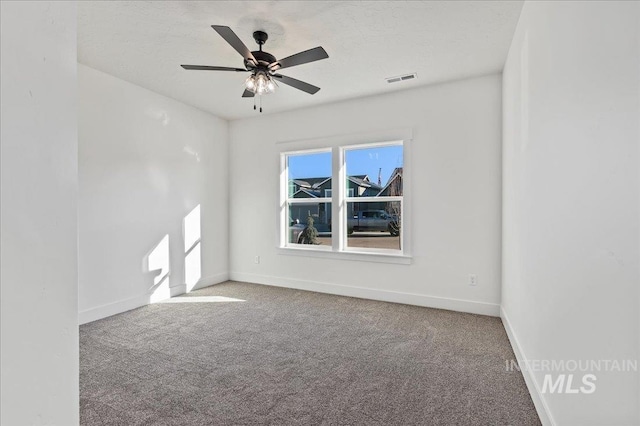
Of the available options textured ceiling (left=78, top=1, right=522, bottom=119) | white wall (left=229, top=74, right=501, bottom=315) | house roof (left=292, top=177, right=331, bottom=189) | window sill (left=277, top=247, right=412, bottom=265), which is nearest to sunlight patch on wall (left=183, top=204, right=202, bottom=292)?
window sill (left=277, top=247, right=412, bottom=265)

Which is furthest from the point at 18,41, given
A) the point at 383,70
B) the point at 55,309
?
the point at 383,70

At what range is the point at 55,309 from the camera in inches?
25.5

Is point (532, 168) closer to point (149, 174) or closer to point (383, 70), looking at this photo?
point (383, 70)

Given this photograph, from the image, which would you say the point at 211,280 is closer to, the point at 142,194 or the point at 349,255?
the point at 142,194

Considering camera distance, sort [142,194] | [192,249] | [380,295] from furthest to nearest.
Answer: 1. [192,249]
2. [380,295]
3. [142,194]

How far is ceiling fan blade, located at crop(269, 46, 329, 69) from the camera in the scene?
2381mm

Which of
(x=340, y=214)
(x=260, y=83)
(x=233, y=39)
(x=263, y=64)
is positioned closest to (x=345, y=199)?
(x=340, y=214)

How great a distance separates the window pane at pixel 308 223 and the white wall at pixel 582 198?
9.26 feet

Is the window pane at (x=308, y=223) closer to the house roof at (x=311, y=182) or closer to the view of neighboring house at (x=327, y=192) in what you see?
the view of neighboring house at (x=327, y=192)

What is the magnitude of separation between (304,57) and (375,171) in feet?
7.11

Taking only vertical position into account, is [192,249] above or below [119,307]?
above

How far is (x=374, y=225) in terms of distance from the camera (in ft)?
14.4

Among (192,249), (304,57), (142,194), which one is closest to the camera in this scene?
(304,57)

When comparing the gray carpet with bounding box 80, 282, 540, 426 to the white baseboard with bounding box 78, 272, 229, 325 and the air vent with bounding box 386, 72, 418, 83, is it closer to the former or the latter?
the white baseboard with bounding box 78, 272, 229, 325
